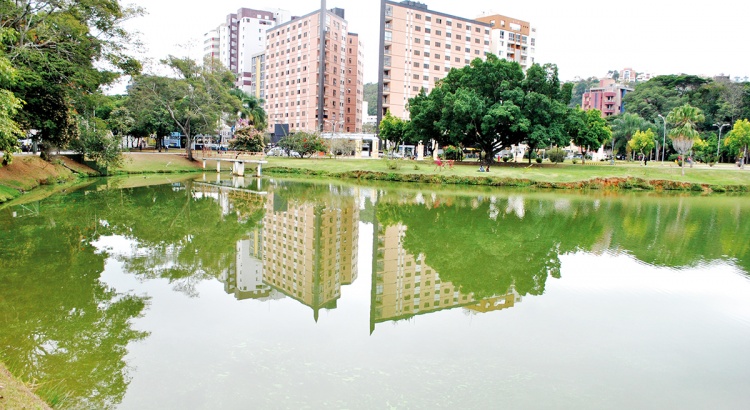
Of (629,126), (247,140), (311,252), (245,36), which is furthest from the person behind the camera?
(245,36)

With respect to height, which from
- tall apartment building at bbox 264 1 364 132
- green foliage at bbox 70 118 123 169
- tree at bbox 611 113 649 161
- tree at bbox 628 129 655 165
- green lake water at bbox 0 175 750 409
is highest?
tall apartment building at bbox 264 1 364 132

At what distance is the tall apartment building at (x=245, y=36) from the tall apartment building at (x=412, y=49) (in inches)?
1714

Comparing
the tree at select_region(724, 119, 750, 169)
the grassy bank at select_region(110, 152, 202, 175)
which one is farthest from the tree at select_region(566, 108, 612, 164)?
the grassy bank at select_region(110, 152, 202, 175)

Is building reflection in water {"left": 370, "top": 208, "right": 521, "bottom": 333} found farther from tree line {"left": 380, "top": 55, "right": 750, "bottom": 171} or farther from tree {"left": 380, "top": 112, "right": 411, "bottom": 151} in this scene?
tree {"left": 380, "top": 112, "right": 411, "bottom": 151}

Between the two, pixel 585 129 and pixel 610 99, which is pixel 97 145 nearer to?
pixel 585 129

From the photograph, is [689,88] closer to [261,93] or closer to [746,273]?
[261,93]

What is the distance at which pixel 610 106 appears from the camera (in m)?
118

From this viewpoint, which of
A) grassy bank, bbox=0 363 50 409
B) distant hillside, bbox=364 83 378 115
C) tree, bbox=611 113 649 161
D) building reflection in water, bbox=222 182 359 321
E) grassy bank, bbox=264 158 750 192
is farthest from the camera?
distant hillside, bbox=364 83 378 115

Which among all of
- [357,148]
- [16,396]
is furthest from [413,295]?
[357,148]

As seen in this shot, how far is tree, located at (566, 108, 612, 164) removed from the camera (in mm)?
47188

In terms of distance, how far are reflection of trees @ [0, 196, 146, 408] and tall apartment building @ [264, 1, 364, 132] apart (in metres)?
73.8

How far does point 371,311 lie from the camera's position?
960 centimetres

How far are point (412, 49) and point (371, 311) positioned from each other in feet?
251

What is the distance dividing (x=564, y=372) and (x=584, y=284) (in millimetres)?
5386
